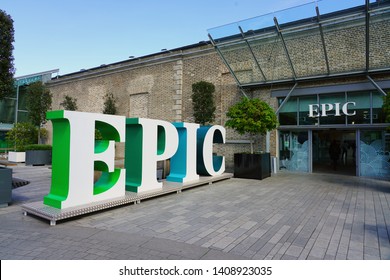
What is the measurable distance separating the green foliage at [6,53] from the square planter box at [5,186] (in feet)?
5.84

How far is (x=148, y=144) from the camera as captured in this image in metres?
6.57

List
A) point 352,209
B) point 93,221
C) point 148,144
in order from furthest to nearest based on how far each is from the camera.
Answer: point 148,144 → point 352,209 → point 93,221

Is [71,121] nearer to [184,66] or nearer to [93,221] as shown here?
[93,221]

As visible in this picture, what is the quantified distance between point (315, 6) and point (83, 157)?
884 cm

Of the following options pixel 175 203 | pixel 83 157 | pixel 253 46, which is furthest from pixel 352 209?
pixel 253 46

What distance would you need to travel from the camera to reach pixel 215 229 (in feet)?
14.1

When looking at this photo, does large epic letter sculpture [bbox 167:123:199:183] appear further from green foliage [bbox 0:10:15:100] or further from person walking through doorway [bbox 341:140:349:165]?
person walking through doorway [bbox 341:140:349:165]

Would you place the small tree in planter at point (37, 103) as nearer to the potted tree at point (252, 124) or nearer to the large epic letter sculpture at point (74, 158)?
the potted tree at point (252, 124)

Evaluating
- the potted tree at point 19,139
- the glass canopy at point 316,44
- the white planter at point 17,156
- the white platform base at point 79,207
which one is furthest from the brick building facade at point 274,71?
the white platform base at point 79,207

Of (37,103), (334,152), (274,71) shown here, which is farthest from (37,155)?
(334,152)

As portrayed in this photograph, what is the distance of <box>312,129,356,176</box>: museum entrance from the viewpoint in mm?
13305

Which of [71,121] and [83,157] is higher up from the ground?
[71,121]

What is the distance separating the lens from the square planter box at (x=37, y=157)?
13883mm

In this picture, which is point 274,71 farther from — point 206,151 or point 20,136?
point 20,136
